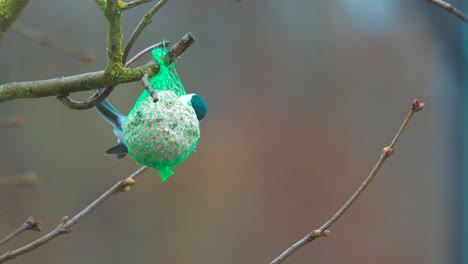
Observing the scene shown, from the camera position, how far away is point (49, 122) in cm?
338

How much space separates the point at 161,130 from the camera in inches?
48.2

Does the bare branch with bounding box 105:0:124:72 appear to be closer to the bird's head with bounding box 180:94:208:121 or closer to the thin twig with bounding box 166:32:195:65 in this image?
the thin twig with bounding box 166:32:195:65

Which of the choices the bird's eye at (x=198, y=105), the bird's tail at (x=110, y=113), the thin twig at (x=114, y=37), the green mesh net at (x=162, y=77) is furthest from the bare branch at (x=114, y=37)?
the bird's eye at (x=198, y=105)

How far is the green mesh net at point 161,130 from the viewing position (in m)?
1.23

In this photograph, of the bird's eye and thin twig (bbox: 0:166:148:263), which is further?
the bird's eye

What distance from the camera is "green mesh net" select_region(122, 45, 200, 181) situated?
4.02 ft

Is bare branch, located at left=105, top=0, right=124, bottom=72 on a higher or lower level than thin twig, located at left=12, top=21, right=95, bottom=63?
lower

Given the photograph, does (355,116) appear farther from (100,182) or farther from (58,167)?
(58,167)

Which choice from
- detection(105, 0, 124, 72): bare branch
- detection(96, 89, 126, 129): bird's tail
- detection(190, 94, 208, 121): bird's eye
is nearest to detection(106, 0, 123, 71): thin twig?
detection(105, 0, 124, 72): bare branch

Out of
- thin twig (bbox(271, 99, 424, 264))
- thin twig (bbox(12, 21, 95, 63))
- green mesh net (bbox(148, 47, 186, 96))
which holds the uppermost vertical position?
thin twig (bbox(12, 21, 95, 63))

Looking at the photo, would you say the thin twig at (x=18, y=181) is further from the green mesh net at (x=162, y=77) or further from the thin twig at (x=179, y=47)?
the thin twig at (x=179, y=47)

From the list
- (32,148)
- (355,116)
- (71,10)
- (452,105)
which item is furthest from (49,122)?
(452,105)

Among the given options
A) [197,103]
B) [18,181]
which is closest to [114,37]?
[197,103]

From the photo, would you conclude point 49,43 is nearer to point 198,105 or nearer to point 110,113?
point 110,113
